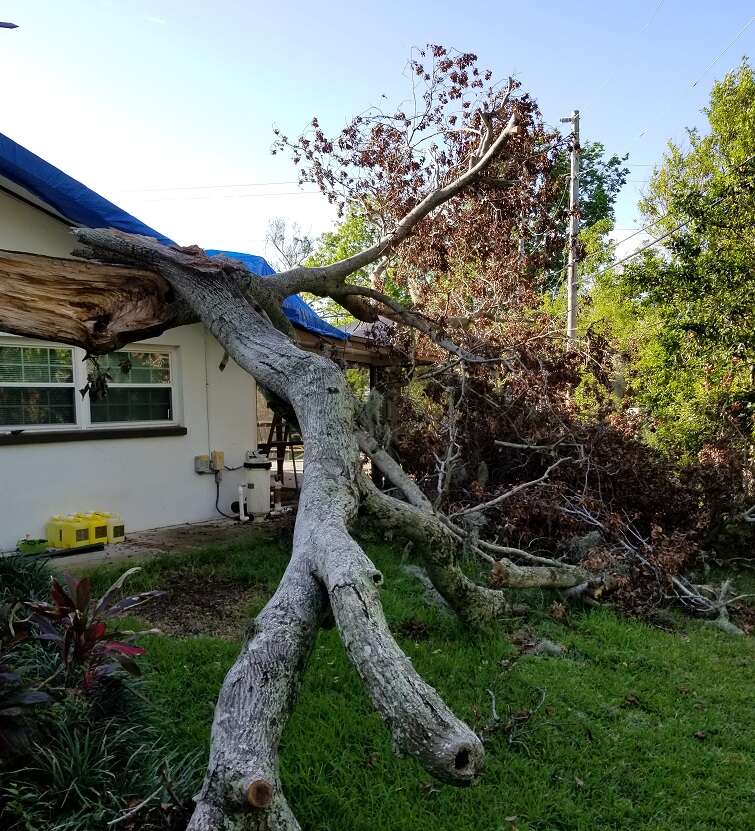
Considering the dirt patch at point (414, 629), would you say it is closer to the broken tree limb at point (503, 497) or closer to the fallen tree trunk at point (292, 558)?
the fallen tree trunk at point (292, 558)

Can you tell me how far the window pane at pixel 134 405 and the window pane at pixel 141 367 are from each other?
12 centimetres

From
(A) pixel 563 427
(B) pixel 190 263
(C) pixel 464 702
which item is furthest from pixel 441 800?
(A) pixel 563 427

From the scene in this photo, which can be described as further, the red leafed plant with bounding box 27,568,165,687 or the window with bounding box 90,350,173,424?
the window with bounding box 90,350,173,424

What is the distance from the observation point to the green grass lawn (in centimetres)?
306

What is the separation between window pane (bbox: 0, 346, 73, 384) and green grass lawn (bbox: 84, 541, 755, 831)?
14.2 feet

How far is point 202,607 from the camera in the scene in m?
5.75

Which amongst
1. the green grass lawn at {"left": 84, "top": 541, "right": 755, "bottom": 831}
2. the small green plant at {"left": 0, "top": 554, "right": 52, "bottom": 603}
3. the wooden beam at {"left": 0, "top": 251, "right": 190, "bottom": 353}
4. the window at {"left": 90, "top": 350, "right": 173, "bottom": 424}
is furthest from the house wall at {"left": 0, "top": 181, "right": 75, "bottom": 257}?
the green grass lawn at {"left": 84, "top": 541, "right": 755, "bottom": 831}

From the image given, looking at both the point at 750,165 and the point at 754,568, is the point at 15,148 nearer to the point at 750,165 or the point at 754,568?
the point at 750,165

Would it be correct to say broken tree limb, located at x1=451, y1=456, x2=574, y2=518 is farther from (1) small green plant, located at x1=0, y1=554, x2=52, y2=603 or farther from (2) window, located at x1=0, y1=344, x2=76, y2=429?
(2) window, located at x1=0, y1=344, x2=76, y2=429

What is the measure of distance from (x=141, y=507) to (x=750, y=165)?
9082mm

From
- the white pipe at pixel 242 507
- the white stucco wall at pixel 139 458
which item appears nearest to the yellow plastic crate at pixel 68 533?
the white stucco wall at pixel 139 458

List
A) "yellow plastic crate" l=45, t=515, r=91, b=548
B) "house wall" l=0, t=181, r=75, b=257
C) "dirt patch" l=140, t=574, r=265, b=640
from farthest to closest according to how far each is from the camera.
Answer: "yellow plastic crate" l=45, t=515, r=91, b=548, "house wall" l=0, t=181, r=75, b=257, "dirt patch" l=140, t=574, r=265, b=640

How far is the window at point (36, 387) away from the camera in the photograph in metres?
7.46

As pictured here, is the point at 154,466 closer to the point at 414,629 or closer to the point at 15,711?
the point at 414,629
